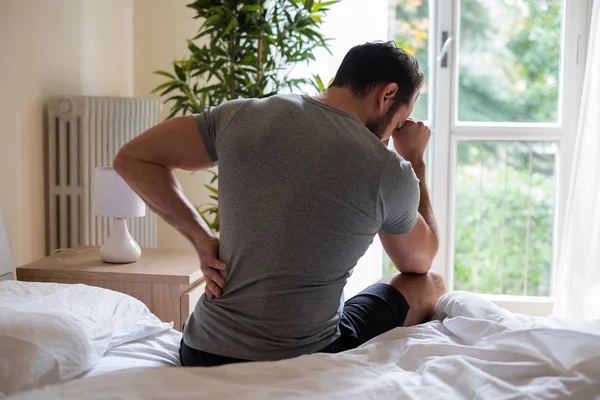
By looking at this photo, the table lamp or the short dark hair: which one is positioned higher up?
the short dark hair

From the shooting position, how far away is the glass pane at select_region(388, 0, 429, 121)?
346cm

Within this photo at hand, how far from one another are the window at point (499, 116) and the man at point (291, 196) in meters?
1.93

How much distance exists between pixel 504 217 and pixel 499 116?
19.7 inches

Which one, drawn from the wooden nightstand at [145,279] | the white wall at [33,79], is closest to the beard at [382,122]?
the wooden nightstand at [145,279]

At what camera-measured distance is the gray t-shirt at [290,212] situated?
1.38m

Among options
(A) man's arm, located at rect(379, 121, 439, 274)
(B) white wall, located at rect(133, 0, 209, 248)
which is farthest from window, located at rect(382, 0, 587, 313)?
(A) man's arm, located at rect(379, 121, 439, 274)

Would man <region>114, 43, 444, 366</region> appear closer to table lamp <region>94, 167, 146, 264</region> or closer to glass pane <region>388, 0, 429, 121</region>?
table lamp <region>94, 167, 146, 264</region>

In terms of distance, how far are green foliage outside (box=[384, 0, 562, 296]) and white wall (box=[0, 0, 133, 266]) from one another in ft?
4.67

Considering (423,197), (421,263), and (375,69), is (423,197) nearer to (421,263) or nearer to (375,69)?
(421,263)

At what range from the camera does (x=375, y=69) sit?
1.53 m

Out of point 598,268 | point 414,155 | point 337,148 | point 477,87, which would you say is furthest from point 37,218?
point 598,268

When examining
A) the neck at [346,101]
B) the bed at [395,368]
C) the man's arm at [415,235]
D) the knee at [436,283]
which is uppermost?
the neck at [346,101]

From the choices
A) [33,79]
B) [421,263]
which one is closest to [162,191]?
[421,263]

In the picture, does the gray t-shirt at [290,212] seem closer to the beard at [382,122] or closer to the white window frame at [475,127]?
the beard at [382,122]
